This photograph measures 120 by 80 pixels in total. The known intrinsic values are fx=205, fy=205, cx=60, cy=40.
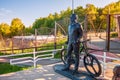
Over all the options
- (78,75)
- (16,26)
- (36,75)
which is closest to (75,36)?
(78,75)

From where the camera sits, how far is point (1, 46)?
15914 millimetres

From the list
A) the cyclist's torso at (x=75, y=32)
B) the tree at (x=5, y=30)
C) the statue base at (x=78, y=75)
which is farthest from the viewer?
the tree at (x=5, y=30)

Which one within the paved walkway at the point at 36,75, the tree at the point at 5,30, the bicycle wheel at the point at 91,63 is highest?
the tree at the point at 5,30

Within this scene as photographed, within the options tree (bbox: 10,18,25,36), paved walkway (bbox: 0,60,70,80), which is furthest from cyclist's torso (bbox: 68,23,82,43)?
tree (bbox: 10,18,25,36)

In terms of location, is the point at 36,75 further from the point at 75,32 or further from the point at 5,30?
the point at 5,30

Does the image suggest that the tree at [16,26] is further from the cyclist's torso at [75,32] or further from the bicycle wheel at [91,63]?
the bicycle wheel at [91,63]

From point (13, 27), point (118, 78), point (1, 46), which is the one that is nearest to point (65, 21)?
point (1, 46)

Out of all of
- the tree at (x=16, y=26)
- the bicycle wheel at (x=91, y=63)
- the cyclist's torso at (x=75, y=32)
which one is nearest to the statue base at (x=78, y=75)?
the bicycle wheel at (x=91, y=63)

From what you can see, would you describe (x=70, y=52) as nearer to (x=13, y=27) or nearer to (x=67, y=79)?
(x=67, y=79)

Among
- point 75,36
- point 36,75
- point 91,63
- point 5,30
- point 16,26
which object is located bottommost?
point 36,75

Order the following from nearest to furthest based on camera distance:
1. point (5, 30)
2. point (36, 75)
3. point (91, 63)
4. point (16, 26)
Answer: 1. point (91, 63)
2. point (36, 75)
3. point (5, 30)
4. point (16, 26)

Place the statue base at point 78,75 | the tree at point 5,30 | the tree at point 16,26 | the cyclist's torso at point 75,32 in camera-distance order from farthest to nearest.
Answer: the tree at point 16,26, the tree at point 5,30, the cyclist's torso at point 75,32, the statue base at point 78,75

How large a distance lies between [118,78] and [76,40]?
2014mm

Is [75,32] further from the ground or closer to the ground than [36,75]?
further from the ground
